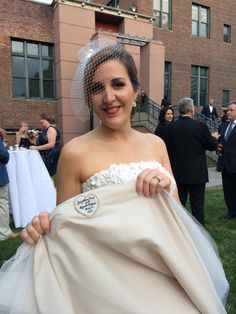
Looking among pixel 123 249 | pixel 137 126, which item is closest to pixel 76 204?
pixel 123 249

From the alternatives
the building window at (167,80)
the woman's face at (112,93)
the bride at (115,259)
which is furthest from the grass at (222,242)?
the building window at (167,80)

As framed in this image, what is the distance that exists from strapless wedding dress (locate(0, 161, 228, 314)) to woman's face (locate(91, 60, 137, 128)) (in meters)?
0.42

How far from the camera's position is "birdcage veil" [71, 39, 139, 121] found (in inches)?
61.7

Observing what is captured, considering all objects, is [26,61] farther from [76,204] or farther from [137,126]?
[76,204]

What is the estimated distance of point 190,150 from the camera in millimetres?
5207

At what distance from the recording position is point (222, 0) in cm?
2202

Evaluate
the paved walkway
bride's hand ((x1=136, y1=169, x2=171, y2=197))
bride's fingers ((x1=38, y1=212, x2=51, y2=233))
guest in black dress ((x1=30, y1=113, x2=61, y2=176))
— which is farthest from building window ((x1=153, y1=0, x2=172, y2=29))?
bride's fingers ((x1=38, y1=212, x2=51, y2=233))

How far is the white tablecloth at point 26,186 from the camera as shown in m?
5.94

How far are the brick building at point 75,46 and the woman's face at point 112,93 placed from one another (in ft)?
42.3

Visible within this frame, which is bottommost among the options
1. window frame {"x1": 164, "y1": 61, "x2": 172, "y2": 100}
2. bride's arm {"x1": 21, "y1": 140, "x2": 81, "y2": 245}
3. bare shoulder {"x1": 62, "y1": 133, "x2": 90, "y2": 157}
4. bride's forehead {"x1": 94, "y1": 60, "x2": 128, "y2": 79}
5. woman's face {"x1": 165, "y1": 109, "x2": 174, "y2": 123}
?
bride's arm {"x1": 21, "y1": 140, "x2": 81, "y2": 245}

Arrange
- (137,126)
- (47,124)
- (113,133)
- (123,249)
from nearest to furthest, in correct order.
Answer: (123,249) < (113,133) < (47,124) < (137,126)

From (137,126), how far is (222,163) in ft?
32.3

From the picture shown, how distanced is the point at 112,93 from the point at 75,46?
16.2m

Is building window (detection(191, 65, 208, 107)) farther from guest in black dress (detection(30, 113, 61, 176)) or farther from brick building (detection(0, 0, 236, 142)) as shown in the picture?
guest in black dress (detection(30, 113, 61, 176))
